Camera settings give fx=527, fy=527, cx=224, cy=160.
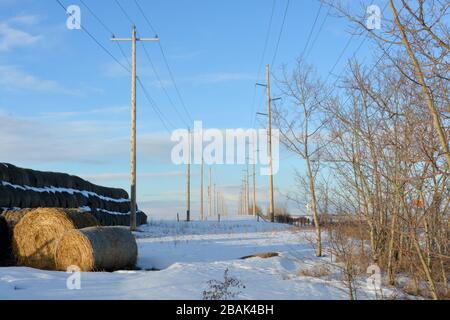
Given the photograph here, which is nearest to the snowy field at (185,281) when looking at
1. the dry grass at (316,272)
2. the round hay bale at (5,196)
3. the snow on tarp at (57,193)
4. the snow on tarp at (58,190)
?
the dry grass at (316,272)

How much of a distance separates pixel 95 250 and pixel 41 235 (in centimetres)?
187

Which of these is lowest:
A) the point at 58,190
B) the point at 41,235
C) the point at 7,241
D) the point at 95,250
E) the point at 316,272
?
the point at 316,272

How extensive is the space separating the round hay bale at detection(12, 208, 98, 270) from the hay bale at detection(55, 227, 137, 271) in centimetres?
67

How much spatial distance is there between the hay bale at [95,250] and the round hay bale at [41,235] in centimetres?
67

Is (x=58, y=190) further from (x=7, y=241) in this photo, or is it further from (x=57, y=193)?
(x=7, y=241)

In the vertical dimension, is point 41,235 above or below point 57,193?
below

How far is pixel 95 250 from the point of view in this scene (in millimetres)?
11039

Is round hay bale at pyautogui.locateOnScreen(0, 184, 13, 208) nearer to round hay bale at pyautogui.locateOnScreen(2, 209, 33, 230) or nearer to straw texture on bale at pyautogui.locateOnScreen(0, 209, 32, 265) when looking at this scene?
round hay bale at pyautogui.locateOnScreen(2, 209, 33, 230)

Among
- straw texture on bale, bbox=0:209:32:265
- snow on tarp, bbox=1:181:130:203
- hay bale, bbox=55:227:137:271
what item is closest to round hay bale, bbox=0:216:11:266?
straw texture on bale, bbox=0:209:32:265

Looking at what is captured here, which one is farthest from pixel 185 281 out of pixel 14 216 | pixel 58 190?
pixel 58 190

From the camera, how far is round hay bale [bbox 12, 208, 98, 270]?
1203cm

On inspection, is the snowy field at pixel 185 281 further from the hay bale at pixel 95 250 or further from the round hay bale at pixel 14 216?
the round hay bale at pixel 14 216
